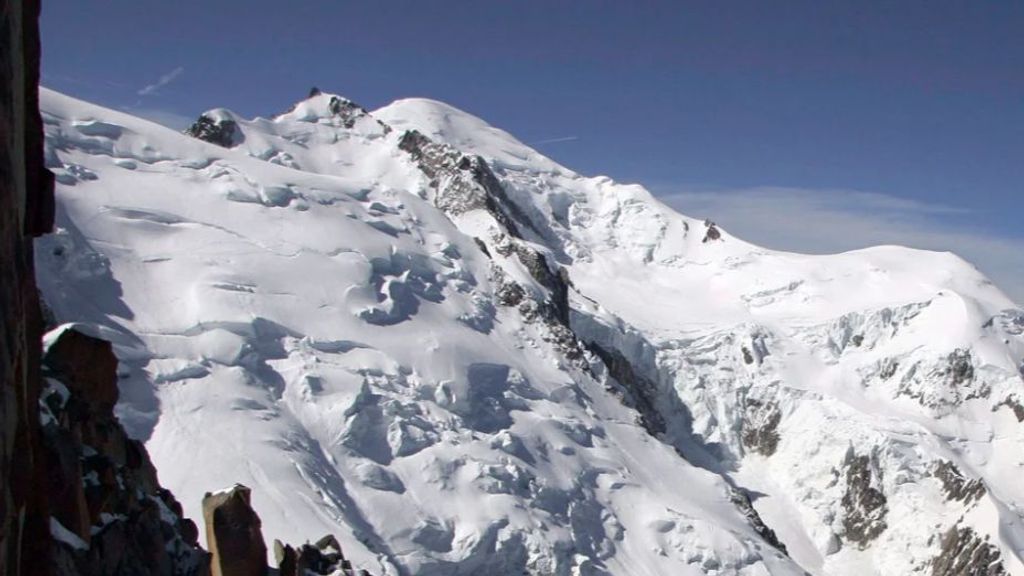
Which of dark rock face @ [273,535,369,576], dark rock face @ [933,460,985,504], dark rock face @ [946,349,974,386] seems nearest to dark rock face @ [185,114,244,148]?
dark rock face @ [933,460,985,504]

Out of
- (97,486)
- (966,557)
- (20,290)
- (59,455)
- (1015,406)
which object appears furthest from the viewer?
(1015,406)

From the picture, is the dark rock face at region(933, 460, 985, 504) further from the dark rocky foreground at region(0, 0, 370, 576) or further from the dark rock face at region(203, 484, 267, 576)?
the dark rock face at region(203, 484, 267, 576)

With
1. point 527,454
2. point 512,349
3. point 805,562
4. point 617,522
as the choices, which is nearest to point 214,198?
point 512,349

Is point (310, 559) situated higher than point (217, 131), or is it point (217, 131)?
point (217, 131)

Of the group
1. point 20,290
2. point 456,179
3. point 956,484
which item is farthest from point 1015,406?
→ point 20,290

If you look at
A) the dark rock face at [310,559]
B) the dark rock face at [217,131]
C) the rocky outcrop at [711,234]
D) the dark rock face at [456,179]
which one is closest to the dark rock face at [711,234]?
the rocky outcrop at [711,234]

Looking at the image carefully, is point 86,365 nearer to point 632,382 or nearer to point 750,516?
point 750,516

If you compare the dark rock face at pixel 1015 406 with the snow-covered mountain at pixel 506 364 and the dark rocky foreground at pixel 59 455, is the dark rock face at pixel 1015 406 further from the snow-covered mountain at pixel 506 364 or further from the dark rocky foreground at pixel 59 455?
the dark rocky foreground at pixel 59 455

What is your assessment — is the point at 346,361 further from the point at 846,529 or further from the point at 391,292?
the point at 846,529
